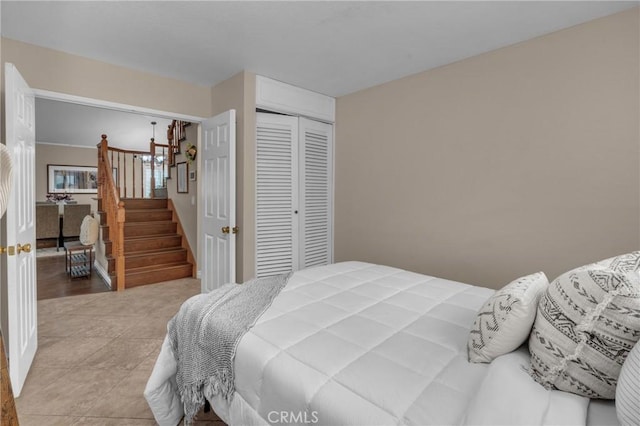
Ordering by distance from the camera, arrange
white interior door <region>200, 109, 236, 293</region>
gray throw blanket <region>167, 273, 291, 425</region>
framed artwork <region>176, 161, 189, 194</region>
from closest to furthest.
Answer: gray throw blanket <region>167, 273, 291, 425</region>, white interior door <region>200, 109, 236, 293</region>, framed artwork <region>176, 161, 189, 194</region>

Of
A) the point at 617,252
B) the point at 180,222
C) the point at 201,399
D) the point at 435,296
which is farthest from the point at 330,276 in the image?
the point at 180,222

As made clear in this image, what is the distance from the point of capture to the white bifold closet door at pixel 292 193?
133 inches

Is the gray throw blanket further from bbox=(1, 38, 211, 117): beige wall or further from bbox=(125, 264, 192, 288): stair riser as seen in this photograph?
bbox=(125, 264, 192, 288): stair riser

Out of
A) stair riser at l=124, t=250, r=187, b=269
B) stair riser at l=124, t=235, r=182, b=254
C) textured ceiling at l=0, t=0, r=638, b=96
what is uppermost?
textured ceiling at l=0, t=0, r=638, b=96

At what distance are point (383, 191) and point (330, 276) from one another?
61.2 inches

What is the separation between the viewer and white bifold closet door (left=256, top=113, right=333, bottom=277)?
133 inches

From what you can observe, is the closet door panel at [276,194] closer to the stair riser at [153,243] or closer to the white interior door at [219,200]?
the white interior door at [219,200]

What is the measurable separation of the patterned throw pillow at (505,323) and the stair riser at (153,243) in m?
4.80

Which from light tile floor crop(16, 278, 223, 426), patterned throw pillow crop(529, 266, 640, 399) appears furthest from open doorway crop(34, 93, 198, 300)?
patterned throw pillow crop(529, 266, 640, 399)

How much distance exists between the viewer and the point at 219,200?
10.6 feet

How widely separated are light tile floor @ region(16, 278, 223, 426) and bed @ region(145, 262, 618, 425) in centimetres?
50

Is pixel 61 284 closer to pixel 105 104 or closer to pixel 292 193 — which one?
pixel 105 104

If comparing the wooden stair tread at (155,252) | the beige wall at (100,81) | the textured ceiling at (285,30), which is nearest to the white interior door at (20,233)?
the beige wall at (100,81)

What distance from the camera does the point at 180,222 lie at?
526 cm
